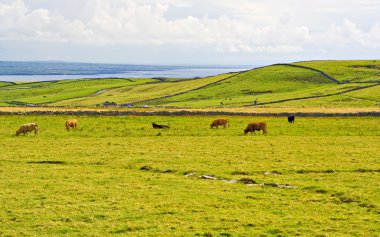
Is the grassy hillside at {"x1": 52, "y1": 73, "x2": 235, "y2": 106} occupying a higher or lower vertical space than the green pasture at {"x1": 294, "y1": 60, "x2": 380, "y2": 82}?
lower

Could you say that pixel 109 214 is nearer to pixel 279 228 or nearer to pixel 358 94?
pixel 279 228

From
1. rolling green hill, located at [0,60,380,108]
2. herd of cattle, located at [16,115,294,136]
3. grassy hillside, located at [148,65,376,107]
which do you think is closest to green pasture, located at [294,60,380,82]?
rolling green hill, located at [0,60,380,108]

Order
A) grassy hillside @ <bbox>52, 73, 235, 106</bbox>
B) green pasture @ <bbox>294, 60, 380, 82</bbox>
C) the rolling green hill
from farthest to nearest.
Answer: green pasture @ <bbox>294, 60, 380, 82</bbox>, grassy hillside @ <bbox>52, 73, 235, 106</bbox>, the rolling green hill

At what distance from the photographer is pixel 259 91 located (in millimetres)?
136375

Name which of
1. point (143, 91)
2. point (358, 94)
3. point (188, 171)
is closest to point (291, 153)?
point (188, 171)

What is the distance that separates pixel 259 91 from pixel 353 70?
134ft

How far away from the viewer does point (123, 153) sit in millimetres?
31578

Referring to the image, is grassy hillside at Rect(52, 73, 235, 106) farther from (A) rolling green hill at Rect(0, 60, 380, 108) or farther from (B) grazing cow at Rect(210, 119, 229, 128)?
(B) grazing cow at Rect(210, 119, 229, 128)

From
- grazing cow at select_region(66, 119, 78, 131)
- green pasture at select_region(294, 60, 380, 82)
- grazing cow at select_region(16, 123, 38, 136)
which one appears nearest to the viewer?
grazing cow at select_region(16, 123, 38, 136)

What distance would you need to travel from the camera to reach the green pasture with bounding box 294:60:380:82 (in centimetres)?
14400

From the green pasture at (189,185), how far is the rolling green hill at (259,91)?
69.4m

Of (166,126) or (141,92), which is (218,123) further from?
(141,92)

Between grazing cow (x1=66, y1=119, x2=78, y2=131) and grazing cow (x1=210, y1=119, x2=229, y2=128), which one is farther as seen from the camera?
grazing cow (x1=210, y1=119, x2=229, y2=128)

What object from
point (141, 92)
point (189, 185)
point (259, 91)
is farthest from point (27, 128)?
point (141, 92)
